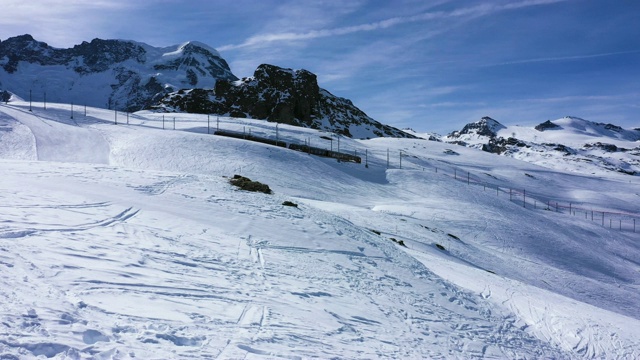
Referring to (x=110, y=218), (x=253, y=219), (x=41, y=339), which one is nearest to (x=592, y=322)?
(x=253, y=219)

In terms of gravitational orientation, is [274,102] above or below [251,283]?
above

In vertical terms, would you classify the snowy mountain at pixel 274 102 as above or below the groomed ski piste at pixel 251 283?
above

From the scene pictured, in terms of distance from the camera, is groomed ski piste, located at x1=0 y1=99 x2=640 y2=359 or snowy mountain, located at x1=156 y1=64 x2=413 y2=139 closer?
groomed ski piste, located at x1=0 y1=99 x2=640 y2=359

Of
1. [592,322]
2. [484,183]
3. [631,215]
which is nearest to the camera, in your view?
[592,322]

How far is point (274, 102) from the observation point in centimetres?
16225

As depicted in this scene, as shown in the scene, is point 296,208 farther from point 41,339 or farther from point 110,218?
point 41,339

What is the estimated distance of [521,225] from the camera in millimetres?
38406

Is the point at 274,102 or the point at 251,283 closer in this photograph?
the point at 251,283

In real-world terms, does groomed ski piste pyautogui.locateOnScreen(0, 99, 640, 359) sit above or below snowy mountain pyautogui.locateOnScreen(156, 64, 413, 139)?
below

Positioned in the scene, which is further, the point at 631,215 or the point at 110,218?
the point at 631,215

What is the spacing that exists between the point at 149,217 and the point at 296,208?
7.28 metres

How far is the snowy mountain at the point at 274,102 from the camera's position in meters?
158

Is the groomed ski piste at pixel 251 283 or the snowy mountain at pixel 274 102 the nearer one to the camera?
the groomed ski piste at pixel 251 283

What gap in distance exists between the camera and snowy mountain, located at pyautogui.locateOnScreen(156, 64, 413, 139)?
158 m
